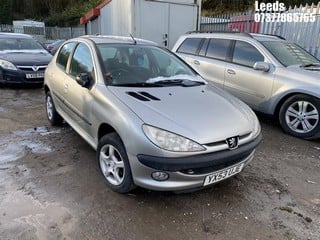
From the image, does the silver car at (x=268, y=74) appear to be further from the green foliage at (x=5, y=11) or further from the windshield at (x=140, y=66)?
the green foliage at (x=5, y=11)

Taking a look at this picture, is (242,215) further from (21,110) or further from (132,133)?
(21,110)

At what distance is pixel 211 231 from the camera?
2.73m

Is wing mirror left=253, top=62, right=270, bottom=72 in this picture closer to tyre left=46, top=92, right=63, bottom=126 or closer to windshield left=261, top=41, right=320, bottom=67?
windshield left=261, top=41, right=320, bottom=67

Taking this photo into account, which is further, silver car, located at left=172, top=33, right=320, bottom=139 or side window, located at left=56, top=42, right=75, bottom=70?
silver car, located at left=172, top=33, right=320, bottom=139

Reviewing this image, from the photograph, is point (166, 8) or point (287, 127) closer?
point (287, 127)

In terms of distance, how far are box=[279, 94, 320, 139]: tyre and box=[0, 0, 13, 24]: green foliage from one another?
41.2m

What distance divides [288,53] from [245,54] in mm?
765

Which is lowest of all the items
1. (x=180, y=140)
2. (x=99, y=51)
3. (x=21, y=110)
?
(x=21, y=110)

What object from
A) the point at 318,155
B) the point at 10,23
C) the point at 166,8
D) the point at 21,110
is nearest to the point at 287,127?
the point at 318,155

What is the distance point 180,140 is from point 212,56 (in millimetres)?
4095

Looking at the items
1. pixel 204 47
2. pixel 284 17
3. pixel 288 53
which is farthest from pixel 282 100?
pixel 284 17

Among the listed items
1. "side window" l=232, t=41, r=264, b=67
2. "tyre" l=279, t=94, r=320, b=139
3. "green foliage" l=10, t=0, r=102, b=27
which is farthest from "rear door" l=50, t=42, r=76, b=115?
"green foliage" l=10, t=0, r=102, b=27

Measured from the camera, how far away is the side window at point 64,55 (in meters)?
4.59

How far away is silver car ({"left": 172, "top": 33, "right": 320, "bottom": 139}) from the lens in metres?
4.99
